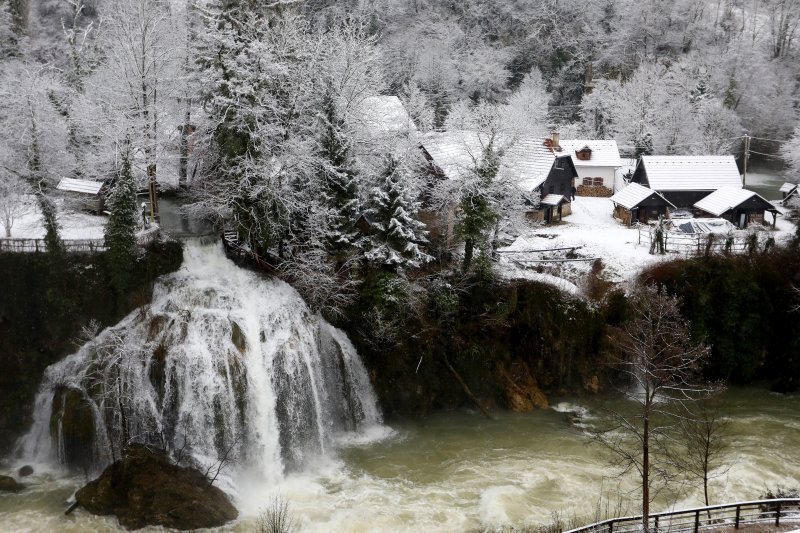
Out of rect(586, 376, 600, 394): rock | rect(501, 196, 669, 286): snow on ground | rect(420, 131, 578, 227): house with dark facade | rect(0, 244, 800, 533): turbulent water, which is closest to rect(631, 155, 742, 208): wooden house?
rect(501, 196, 669, 286): snow on ground

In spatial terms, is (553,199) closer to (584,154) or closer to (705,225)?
(705,225)

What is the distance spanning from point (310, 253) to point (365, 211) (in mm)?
4087

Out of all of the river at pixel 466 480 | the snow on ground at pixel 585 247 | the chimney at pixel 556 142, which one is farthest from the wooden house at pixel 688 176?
the river at pixel 466 480

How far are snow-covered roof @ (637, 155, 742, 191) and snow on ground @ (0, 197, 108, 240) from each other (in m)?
36.7

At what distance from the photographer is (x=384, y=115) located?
3897 cm

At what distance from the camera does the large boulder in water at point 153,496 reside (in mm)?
23125

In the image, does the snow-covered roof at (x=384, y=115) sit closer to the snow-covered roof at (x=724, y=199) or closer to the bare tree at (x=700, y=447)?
the snow-covered roof at (x=724, y=199)

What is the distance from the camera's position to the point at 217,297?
2938 centimetres

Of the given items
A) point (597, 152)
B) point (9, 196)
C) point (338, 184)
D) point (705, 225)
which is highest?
point (597, 152)

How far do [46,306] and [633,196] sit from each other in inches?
1455

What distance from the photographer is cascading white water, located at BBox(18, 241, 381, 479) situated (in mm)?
25984

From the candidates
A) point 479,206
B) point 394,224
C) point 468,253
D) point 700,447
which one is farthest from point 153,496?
point 700,447

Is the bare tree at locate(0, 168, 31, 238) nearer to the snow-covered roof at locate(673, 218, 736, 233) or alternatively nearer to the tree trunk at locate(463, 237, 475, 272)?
the tree trunk at locate(463, 237, 475, 272)

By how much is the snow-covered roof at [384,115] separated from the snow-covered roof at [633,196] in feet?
Answer: 53.1
